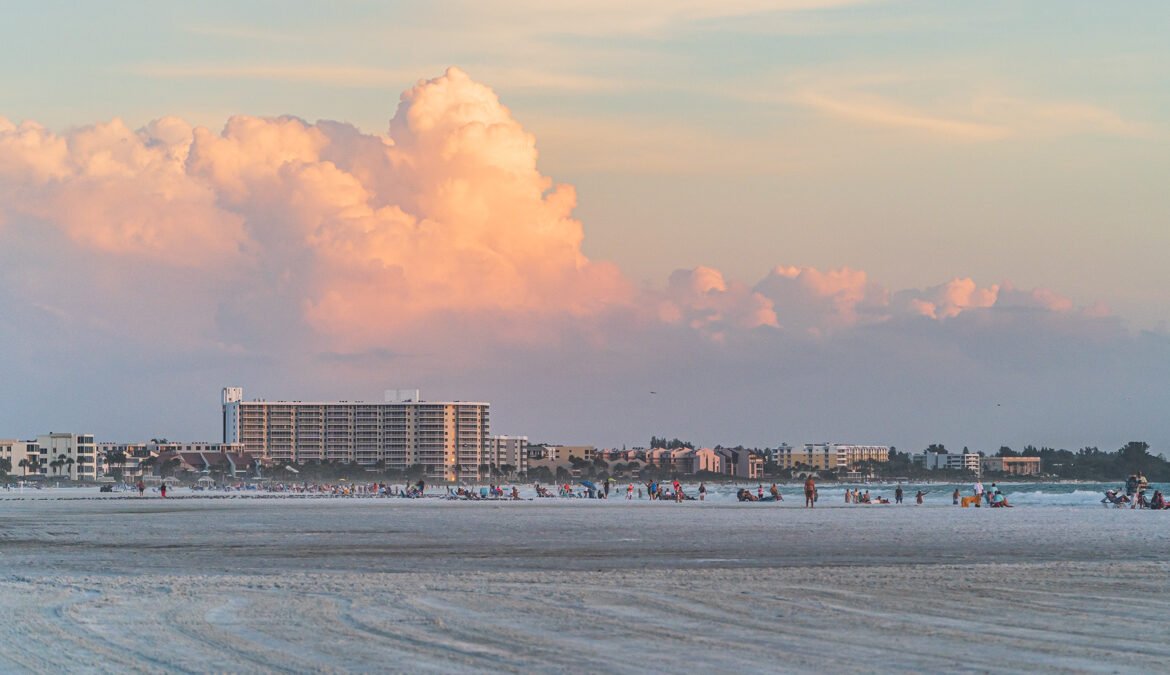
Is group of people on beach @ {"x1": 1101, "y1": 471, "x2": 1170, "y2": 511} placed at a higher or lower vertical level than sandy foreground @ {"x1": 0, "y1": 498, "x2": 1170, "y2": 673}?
lower

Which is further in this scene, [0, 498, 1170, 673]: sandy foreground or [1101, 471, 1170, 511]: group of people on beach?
[1101, 471, 1170, 511]: group of people on beach

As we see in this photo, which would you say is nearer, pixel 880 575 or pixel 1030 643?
pixel 1030 643

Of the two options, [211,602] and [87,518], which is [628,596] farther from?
[87,518]

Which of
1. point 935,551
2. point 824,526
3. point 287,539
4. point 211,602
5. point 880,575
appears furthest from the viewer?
point 824,526

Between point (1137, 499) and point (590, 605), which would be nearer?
point (590, 605)

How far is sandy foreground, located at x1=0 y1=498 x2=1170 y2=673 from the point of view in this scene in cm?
1355

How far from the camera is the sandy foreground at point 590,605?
13.5m

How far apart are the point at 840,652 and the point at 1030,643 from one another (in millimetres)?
2067

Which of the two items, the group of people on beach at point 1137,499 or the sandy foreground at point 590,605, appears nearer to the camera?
the sandy foreground at point 590,605

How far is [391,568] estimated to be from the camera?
2536cm

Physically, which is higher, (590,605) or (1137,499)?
(590,605)

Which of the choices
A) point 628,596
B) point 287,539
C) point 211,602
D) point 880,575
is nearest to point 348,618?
point 211,602

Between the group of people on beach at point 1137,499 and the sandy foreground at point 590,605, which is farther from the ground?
the sandy foreground at point 590,605

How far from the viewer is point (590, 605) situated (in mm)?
18031
